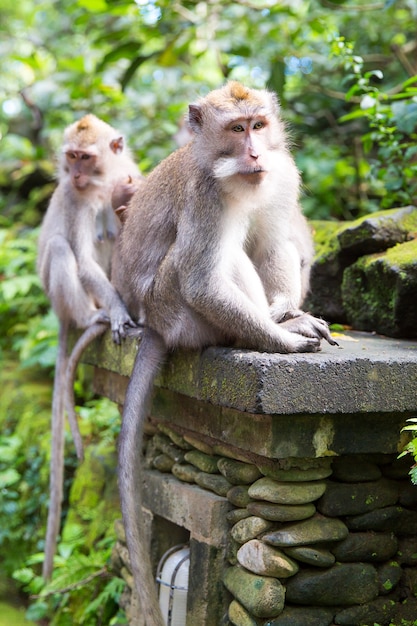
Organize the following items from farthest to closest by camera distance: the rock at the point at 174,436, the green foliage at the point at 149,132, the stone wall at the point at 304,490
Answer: the green foliage at the point at 149,132, the rock at the point at 174,436, the stone wall at the point at 304,490

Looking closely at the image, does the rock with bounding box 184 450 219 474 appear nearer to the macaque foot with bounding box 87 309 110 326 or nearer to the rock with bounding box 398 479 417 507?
the rock with bounding box 398 479 417 507

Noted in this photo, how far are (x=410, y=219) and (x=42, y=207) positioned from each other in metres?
7.39

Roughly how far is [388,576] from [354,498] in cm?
37

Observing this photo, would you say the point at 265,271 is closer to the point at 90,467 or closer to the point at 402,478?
the point at 402,478

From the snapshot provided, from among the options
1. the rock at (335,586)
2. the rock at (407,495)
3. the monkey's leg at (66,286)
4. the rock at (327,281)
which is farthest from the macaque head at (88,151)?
the rock at (335,586)

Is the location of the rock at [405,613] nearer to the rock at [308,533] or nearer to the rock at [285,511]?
the rock at [308,533]

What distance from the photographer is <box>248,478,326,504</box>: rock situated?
3.04 m

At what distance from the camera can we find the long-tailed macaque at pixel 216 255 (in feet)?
10.1

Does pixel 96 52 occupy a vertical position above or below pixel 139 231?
above

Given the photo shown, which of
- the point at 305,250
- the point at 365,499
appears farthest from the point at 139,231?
the point at 365,499

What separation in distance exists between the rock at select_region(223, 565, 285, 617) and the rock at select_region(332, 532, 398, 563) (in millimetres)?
296

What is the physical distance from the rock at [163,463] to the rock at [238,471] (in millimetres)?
579

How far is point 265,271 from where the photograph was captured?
11.6 ft

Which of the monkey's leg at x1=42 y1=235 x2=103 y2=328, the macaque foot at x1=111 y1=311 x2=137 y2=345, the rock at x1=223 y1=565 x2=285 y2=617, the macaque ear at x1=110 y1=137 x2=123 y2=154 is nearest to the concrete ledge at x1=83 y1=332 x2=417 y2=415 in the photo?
the rock at x1=223 y1=565 x2=285 y2=617
